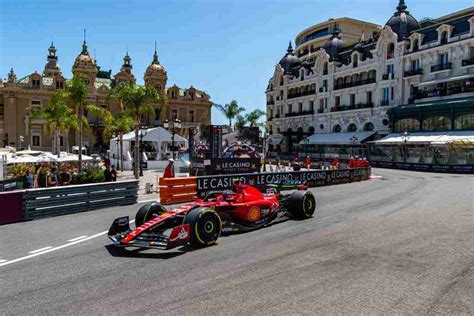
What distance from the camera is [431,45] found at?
44.8 m

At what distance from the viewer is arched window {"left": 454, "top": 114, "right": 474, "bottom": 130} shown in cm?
3925

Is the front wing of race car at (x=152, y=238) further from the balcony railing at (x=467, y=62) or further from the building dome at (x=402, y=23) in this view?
the building dome at (x=402, y=23)

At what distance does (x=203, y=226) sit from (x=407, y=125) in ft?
140

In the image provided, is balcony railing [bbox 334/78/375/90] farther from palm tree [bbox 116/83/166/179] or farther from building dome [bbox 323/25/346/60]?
palm tree [bbox 116/83/166/179]

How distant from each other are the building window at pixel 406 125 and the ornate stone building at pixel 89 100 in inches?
1487

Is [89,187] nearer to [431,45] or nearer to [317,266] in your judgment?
[317,266]

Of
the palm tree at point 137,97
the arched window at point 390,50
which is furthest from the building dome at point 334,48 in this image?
the palm tree at point 137,97

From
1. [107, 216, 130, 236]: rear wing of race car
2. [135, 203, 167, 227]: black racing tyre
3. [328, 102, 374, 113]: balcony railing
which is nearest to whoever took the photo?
[107, 216, 130, 236]: rear wing of race car

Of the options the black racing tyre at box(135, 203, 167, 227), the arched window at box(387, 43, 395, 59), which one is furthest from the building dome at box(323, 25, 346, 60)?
the black racing tyre at box(135, 203, 167, 227)

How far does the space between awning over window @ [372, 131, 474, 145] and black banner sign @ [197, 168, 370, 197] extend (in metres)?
14.4

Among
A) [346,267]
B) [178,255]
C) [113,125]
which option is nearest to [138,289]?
[178,255]

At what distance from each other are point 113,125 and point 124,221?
3591 cm

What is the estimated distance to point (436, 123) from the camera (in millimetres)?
42656

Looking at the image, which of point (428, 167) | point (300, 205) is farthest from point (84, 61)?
point (300, 205)
